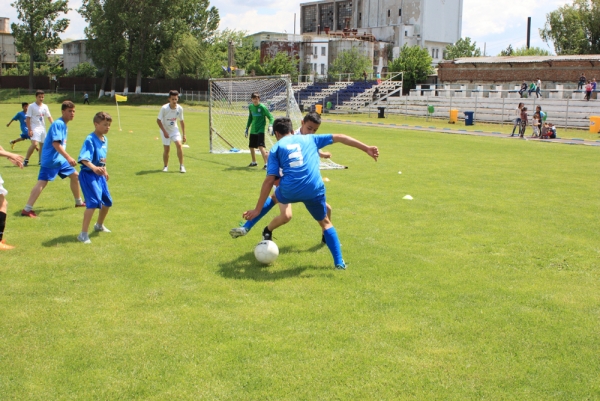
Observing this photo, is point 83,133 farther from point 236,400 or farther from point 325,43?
point 325,43

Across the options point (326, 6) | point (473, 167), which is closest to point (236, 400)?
point (473, 167)

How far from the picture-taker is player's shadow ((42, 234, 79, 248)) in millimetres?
7629

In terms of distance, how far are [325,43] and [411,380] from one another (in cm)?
8270

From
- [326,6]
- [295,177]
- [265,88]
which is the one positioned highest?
[326,6]

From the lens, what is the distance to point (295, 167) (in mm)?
6469

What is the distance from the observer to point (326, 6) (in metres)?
100

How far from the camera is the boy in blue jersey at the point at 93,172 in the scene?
7.46 m

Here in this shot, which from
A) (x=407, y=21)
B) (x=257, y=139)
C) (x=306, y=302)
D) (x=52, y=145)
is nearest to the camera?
Answer: (x=306, y=302)

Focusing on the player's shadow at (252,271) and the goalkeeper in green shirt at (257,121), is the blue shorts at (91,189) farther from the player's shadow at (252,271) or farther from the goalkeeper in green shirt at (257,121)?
the goalkeeper in green shirt at (257,121)

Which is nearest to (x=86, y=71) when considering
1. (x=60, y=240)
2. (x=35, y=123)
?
(x=35, y=123)

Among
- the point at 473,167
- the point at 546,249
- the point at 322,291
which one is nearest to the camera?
the point at 322,291

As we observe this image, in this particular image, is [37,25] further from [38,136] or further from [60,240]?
[60,240]

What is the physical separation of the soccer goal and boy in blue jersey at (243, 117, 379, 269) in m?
9.38

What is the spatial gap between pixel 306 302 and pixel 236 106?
21.7 metres
